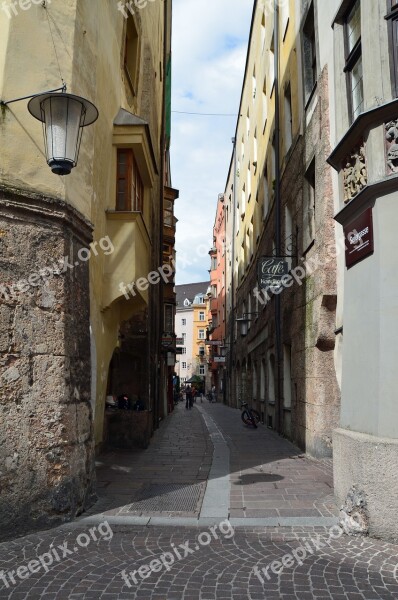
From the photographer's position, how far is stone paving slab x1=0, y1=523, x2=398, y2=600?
13.5 ft

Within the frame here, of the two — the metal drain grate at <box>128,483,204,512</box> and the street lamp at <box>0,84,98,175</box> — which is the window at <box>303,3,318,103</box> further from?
the metal drain grate at <box>128,483,204,512</box>

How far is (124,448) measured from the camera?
1166 centimetres

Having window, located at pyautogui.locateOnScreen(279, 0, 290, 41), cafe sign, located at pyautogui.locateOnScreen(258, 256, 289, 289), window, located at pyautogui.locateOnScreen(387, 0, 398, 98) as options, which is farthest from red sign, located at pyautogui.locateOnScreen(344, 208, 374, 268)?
window, located at pyautogui.locateOnScreen(279, 0, 290, 41)

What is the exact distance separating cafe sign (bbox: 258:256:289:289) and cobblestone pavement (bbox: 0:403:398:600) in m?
5.87

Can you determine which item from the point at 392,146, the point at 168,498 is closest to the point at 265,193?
the point at 392,146

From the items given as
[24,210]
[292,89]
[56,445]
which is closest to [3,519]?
[56,445]

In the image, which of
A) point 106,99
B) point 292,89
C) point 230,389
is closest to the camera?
point 106,99

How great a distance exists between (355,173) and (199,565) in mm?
4718

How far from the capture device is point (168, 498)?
7137mm

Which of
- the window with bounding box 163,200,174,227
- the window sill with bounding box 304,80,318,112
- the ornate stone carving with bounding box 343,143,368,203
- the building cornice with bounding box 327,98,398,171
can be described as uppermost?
the window with bounding box 163,200,174,227

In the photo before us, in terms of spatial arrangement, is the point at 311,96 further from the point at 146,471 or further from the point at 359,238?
the point at 146,471

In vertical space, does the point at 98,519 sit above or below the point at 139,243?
below

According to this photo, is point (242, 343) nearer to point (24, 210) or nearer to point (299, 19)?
point (299, 19)

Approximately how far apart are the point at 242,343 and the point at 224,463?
18.9m
